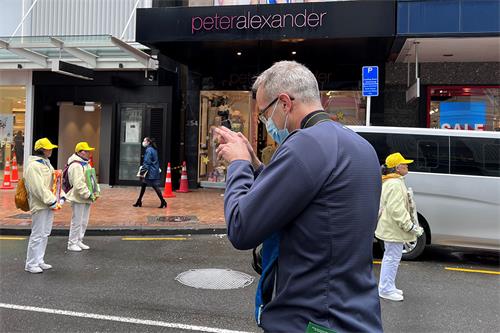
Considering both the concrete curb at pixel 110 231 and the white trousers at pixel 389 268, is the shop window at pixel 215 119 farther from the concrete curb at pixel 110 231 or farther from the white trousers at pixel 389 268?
the white trousers at pixel 389 268

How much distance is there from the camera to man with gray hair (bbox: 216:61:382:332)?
1.60m

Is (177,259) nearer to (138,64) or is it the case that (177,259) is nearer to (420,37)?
(420,37)

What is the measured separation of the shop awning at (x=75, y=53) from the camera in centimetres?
1290

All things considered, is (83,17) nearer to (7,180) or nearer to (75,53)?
(75,53)

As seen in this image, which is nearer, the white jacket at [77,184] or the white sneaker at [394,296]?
the white sneaker at [394,296]

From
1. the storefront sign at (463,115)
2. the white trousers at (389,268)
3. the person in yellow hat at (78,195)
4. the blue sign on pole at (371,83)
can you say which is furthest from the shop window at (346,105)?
the white trousers at (389,268)

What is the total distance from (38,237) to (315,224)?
589 cm

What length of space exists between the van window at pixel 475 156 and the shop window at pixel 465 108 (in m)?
7.08

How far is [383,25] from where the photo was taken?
36.1 ft

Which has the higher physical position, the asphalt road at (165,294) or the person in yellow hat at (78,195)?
the person in yellow hat at (78,195)

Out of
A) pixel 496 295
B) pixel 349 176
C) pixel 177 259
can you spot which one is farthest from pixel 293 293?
pixel 177 259

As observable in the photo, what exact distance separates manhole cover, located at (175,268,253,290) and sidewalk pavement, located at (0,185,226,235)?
2.83 m

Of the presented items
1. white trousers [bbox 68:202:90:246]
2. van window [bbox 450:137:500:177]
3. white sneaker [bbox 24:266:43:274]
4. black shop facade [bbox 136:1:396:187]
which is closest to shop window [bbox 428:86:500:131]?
black shop facade [bbox 136:1:396:187]

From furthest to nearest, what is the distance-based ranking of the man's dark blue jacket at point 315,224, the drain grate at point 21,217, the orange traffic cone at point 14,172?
1. the orange traffic cone at point 14,172
2. the drain grate at point 21,217
3. the man's dark blue jacket at point 315,224
